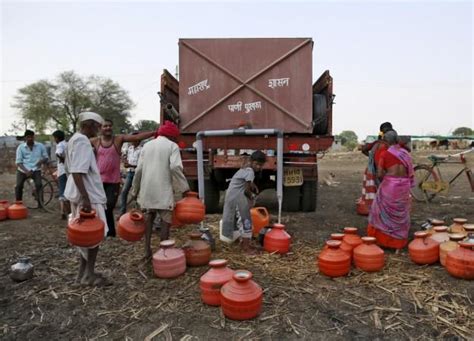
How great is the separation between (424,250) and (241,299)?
7.76 feet

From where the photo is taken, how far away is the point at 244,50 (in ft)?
22.9

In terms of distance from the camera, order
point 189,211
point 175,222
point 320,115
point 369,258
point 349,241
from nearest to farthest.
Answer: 1. point 369,258
2. point 189,211
3. point 349,241
4. point 175,222
5. point 320,115

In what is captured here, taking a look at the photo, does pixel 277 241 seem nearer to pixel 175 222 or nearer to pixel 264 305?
pixel 264 305

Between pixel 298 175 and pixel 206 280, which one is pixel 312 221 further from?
pixel 206 280

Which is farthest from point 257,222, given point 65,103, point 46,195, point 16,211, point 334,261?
point 65,103

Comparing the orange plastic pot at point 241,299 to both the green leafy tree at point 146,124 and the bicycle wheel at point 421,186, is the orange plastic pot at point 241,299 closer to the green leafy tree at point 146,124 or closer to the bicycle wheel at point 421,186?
the bicycle wheel at point 421,186

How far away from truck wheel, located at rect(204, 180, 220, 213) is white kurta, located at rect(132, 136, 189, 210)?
310 centimetres

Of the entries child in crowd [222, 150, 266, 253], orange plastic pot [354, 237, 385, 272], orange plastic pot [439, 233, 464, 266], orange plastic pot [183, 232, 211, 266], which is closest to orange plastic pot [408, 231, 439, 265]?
orange plastic pot [439, 233, 464, 266]

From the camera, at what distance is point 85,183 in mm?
3641

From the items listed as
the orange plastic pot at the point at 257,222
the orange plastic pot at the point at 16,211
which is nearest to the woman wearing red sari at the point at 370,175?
the orange plastic pot at the point at 257,222

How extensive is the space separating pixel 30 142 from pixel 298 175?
18.2 ft

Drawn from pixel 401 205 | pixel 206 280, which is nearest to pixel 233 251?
pixel 206 280

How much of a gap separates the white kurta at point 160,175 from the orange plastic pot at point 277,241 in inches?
51.0

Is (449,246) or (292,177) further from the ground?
(292,177)
